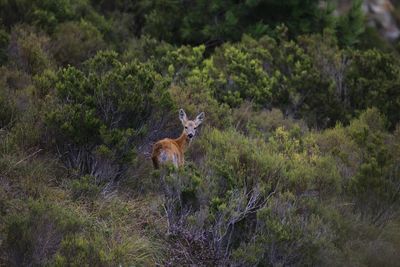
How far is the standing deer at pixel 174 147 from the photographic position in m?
11.6

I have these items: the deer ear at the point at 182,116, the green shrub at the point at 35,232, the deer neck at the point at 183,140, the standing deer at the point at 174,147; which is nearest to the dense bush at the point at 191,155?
the green shrub at the point at 35,232

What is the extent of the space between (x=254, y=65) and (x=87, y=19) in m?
5.39

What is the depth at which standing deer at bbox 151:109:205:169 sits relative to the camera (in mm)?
11648

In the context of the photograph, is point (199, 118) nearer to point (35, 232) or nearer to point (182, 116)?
point (182, 116)

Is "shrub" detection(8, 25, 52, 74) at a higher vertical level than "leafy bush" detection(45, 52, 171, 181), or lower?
lower

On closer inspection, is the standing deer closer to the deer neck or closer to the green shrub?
the deer neck

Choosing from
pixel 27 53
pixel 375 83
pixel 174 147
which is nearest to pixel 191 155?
pixel 174 147

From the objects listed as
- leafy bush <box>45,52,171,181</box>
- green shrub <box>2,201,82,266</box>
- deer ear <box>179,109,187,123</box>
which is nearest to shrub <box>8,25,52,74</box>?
leafy bush <box>45,52,171,181</box>

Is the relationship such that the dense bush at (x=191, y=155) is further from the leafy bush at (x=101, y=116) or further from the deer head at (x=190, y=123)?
the deer head at (x=190, y=123)

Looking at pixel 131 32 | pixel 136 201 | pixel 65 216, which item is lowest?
pixel 131 32

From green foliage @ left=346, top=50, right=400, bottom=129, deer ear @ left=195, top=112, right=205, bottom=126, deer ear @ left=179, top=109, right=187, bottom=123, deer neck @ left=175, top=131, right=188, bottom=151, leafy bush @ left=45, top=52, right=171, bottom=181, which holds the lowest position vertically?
green foliage @ left=346, top=50, right=400, bottom=129

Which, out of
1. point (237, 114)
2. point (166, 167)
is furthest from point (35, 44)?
point (166, 167)

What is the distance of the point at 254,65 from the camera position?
1711 centimetres

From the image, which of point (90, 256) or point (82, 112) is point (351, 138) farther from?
point (90, 256)
